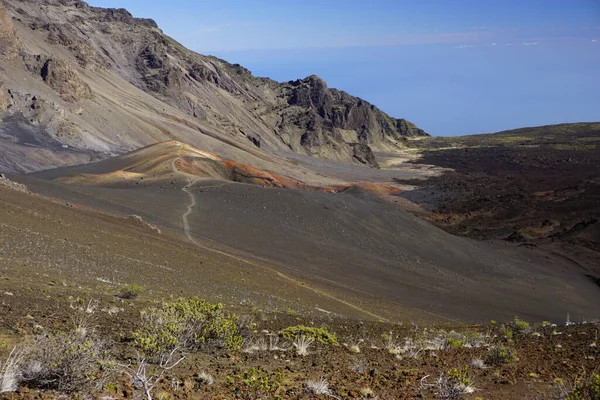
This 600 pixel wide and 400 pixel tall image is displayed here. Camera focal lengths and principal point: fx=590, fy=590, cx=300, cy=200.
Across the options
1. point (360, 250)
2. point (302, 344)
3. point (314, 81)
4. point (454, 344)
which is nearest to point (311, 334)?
point (302, 344)

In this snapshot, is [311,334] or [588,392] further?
[311,334]

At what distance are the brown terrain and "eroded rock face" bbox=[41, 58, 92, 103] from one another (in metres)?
0.26

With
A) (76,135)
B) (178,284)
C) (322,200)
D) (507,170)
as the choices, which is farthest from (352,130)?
(178,284)

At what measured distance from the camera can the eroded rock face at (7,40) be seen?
62.3 meters

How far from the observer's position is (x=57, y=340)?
578 centimetres

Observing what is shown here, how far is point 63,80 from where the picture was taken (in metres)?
64.3

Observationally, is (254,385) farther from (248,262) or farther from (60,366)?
(248,262)

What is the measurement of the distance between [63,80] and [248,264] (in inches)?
2041

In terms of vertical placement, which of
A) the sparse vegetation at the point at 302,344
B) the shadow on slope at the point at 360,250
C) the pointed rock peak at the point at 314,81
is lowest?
the shadow on slope at the point at 360,250

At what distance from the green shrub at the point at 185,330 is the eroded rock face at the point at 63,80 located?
2402 inches

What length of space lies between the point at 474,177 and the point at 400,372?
89733 millimetres

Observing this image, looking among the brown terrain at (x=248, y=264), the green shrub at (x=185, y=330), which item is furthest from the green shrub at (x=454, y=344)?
the green shrub at (x=185, y=330)

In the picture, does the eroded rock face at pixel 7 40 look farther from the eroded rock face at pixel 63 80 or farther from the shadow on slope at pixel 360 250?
the shadow on slope at pixel 360 250

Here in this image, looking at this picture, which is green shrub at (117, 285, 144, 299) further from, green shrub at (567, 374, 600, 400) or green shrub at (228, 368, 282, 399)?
green shrub at (567, 374, 600, 400)
